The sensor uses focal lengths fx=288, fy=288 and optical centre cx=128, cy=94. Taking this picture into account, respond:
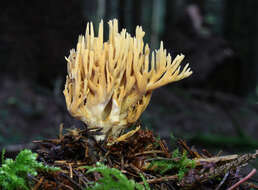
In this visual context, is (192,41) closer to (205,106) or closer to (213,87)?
(213,87)

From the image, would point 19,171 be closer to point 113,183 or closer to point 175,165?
point 113,183

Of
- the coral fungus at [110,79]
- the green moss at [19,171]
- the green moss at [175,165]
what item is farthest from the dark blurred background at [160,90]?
the green moss at [175,165]

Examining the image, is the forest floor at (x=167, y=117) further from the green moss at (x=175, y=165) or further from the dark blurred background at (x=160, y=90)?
the green moss at (x=175, y=165)

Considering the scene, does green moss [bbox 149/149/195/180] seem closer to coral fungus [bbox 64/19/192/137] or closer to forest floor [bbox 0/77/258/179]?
coral fungus [bbox 64/19/192/137]

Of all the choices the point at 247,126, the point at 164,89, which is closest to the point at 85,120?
the point at 247,126

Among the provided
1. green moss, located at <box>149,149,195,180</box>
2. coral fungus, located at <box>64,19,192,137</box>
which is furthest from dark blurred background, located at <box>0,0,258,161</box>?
green moss, located at <box>149,149,195,180</box>
